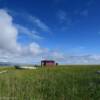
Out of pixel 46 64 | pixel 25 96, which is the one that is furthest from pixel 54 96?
pixel 46 64

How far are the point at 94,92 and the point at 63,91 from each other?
328 centimetres

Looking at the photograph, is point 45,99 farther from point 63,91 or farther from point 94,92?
point 94,92

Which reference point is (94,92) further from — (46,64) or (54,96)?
(46,64)

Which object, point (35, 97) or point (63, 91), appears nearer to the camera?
point (35, 97)

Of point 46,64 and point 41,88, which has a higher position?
point 46,64

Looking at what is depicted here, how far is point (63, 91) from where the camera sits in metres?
21.6

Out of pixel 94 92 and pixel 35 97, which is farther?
pixel 94 92

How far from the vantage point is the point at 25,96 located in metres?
18.8

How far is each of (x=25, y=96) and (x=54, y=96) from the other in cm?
286

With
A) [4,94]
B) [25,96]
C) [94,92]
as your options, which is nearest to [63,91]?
[94,92]

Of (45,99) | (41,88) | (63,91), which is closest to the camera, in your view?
(45,99)

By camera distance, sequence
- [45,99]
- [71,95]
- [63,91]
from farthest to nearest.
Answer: [63,91] → [71,95] → [45,99]

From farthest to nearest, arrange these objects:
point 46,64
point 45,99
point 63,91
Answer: point 46,64 → point 63,91 → point 45,99

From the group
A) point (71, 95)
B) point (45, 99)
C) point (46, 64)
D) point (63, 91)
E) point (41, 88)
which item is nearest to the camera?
point (45, 99)
